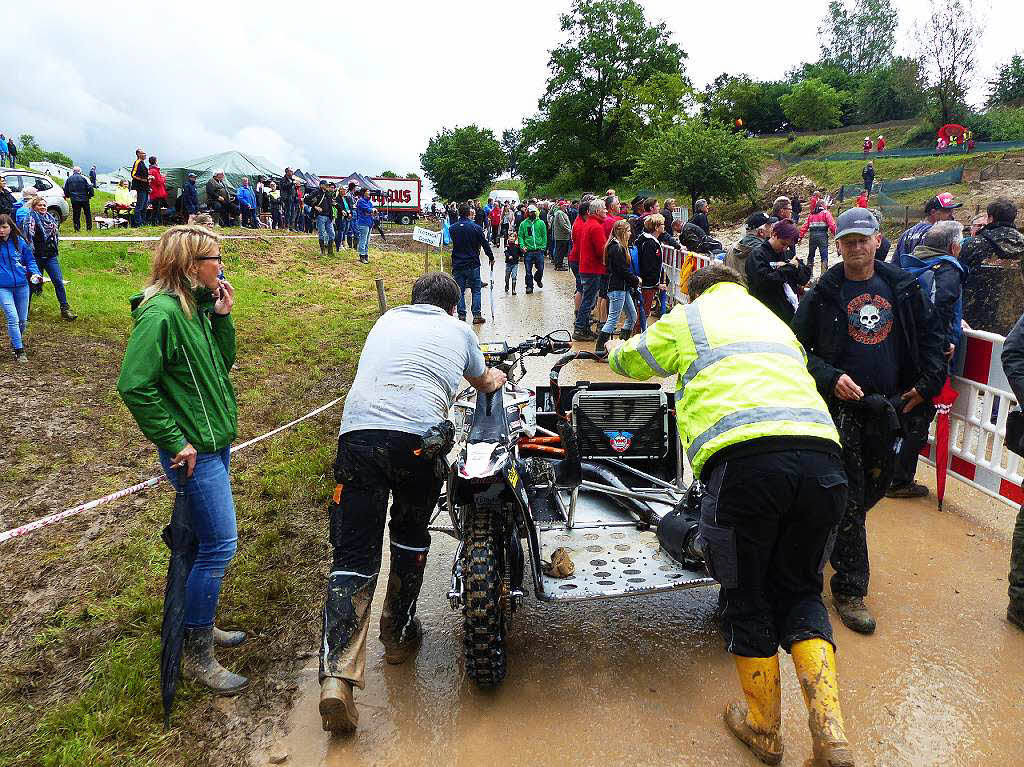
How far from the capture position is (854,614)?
3.62 meters

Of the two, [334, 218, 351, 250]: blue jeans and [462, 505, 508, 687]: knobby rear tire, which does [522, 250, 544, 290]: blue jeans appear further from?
[462, 505, 508, 687]: knobby rear tire

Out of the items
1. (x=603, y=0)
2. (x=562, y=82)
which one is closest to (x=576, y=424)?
(x=562, y=82)

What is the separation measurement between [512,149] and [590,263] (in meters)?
88.1

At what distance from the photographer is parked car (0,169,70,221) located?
16.8 metres

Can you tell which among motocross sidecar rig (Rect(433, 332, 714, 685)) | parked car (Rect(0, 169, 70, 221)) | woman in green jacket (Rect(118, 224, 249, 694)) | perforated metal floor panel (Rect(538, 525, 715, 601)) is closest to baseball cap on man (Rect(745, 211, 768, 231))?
motocross sidecar rig (Rect(433, 332, 714, 685))

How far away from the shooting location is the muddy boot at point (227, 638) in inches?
140

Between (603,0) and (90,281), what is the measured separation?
61.1 meters

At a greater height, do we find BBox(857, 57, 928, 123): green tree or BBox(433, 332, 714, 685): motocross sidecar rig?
BBox(857, 57, 928, 123): green tree

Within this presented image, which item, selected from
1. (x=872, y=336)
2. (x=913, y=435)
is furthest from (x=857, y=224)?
(x=913, y=435)

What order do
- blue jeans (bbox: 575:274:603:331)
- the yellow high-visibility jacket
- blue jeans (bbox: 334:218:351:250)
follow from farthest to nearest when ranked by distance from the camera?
1. blue jeans (bbox: 334:218:351:250)
2. blue jeans (bbox: 575:274:603:331)
3. the yellow high-visibility jacket

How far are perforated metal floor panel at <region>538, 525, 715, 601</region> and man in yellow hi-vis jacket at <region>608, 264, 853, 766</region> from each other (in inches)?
22.6

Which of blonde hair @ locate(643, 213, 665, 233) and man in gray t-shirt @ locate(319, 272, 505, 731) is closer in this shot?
man in gray t-shirt @ locate(319, 272, 505, 731)

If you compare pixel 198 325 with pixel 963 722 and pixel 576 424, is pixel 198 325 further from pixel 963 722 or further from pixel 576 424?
A: pixel 963 722

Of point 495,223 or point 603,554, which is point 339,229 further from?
point 603,554
